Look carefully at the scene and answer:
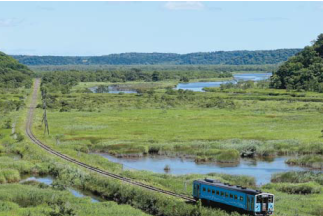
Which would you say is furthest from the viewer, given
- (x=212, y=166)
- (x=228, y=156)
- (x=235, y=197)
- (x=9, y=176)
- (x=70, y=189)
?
(x=228, y=156)

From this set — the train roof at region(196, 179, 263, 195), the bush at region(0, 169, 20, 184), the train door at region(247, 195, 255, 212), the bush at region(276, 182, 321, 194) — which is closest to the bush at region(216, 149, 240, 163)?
the bush at region(276, 182, 321, 194)

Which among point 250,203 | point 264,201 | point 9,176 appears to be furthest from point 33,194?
point 264,201

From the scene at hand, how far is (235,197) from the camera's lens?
140ft

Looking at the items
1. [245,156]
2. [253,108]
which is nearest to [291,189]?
[245,156]

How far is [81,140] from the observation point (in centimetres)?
9419

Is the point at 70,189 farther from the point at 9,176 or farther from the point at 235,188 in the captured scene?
the point at 235,188

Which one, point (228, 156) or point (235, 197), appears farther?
point (228, 156)

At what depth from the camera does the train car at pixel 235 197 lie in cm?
4075

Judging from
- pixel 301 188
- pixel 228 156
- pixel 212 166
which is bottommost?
pixel 212 166

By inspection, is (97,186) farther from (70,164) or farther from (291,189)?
(291,189)

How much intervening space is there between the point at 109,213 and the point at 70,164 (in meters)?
23.5

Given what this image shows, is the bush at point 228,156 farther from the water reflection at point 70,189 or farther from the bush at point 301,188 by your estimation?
the water reflection at point 70,189

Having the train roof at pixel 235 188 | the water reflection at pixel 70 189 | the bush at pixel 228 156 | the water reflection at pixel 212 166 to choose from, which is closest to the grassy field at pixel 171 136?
the water reflection at pixel 70 189

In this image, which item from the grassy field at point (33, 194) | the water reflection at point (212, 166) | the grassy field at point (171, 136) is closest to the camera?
the grassy field at point (33, 194)
